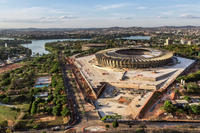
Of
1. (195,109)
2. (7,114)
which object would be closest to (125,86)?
(195,109)

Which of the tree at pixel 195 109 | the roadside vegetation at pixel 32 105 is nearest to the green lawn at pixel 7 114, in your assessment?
the roadside vegetation at pixel 32 105

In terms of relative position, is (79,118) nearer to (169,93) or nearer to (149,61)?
(169,93)

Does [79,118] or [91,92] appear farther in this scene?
[91,92]

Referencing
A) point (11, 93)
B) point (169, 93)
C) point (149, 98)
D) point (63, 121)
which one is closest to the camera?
point (63, 121)

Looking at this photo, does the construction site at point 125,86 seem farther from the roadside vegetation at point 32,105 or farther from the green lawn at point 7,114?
the green lawn at point 7,114

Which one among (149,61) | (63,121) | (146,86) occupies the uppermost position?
(149,61)

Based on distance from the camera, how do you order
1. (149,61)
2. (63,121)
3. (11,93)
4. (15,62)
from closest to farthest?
(63,121)
(11,93)
(149,61)
(15,62)

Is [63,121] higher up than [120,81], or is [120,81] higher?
[120,81]

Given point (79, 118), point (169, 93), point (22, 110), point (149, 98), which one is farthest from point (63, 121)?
point (169, 93)
